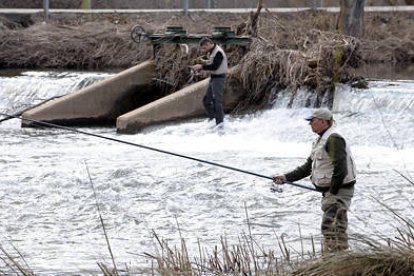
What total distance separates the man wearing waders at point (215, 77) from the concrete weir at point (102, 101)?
2.89m

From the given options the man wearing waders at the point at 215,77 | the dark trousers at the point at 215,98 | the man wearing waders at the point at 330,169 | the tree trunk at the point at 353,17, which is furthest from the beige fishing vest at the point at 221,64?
the man wearing waders at the point at 330,169

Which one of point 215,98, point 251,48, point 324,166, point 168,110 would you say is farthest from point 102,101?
point 324,166

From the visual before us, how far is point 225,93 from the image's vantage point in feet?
63.8

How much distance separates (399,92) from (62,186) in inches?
301

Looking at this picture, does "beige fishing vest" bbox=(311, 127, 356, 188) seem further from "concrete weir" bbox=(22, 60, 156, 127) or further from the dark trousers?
"concrete weir" bbox=(22, 60, 156, 127)

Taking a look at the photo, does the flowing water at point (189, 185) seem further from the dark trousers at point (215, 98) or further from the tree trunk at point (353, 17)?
the tree trunk at point (353, 17)

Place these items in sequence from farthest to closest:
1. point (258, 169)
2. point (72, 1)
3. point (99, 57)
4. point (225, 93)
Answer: point (72, 1) < point (99, 57) < point (225, 93) < point (258, 169)

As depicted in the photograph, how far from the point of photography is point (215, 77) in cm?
1772

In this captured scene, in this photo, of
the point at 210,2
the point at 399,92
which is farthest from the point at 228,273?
the point at 210,2

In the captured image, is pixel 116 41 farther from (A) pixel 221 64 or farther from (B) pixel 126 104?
(A) pixel 221 64

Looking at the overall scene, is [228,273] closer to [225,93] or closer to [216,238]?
[216,238]

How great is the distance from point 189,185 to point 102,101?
25.5 ft

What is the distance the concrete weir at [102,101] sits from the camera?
770 inches

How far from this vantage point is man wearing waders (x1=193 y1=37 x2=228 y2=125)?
681 inches
